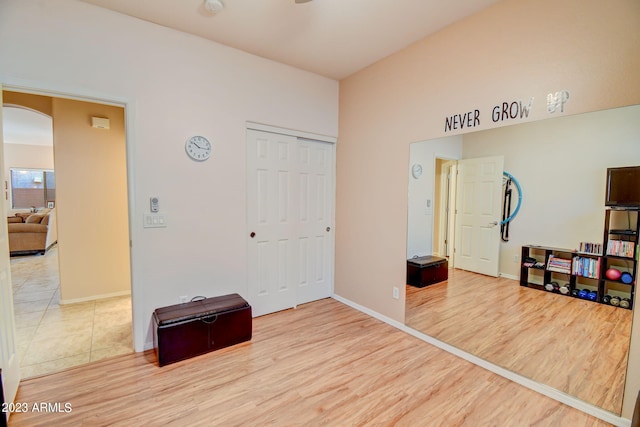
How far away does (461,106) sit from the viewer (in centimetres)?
241

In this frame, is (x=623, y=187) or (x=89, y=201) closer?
(x=623, y=187)

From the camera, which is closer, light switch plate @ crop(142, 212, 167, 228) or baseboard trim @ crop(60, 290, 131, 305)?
light switch plate @ crop(142, 212, 167, 228)

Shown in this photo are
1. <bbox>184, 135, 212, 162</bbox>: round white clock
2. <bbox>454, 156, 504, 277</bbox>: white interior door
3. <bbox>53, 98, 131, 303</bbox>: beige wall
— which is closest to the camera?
<bbox>454, 156, 504, 277</bbox>: white interior door

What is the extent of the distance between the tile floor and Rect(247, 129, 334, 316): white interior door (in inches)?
52.5

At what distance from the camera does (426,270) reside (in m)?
2.84

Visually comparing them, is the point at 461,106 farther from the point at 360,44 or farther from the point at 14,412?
the point at 14,412

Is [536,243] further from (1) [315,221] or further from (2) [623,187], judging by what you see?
(1) [315,221]

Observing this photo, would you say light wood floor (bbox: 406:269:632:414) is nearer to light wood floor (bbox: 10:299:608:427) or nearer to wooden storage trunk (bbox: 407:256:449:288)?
wooden storage trunk (bbox: 407:256:449:288)

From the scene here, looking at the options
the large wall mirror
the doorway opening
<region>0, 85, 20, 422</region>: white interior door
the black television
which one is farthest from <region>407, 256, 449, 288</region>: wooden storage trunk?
<region>0, 85, 20, 422</region>: white interior door

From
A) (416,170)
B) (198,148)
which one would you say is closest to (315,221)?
(416,170)

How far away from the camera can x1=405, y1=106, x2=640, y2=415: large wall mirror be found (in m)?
1.80

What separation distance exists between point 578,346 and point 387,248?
165cm

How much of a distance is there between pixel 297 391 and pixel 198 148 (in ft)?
7.26

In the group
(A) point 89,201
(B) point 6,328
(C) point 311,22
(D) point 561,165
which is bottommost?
(B) point 6,328
